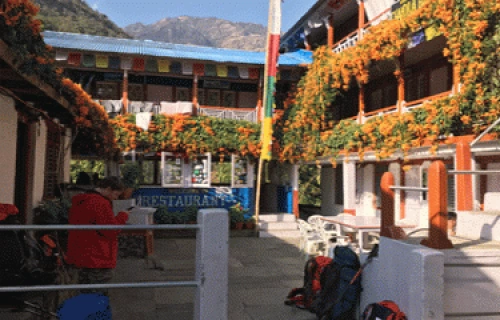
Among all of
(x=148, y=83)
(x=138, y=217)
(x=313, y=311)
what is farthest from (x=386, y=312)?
(x=148, y=83)

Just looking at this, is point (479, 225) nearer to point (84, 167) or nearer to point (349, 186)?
point (349, 186)

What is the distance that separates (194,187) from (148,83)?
5716 millimetres

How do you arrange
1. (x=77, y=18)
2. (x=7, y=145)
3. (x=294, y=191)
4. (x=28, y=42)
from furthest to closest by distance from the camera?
(x=77, y=18) → (x=294, y=191) → (x=7, y=145) → (x=28, y=42)

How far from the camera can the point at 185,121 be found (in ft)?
50.6

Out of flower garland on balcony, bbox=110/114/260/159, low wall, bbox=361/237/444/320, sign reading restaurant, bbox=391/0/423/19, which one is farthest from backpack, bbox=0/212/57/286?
sign reading restaurant, bbox=391/0/423/19

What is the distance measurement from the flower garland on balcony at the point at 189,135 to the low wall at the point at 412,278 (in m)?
11.4

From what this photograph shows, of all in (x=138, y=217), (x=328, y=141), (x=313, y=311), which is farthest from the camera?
(x=328, y=141)

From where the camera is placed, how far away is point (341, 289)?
16.1 ft

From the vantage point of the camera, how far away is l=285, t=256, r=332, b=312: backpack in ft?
18.1

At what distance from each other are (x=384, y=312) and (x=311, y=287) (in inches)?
66.7

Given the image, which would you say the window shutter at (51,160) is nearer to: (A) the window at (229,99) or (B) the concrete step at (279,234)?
(B) the concrete step at (279,234)

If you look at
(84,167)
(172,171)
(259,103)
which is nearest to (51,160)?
(172,171)

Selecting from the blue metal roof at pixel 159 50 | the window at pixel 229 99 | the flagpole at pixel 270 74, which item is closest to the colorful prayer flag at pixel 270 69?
the flagpole at pixel 270 74

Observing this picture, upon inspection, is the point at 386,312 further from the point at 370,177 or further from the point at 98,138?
the point at 370,177
